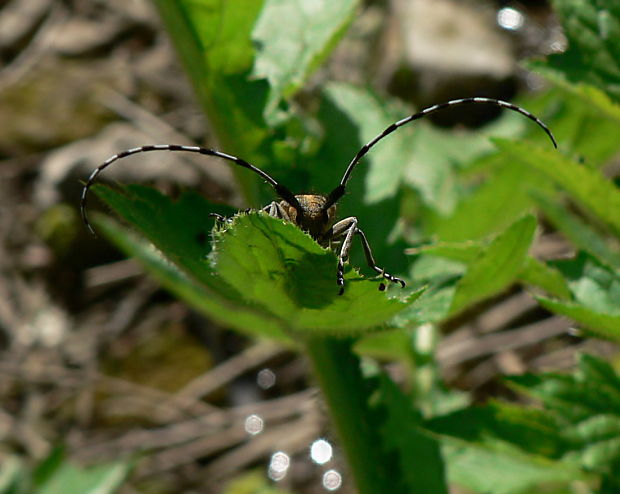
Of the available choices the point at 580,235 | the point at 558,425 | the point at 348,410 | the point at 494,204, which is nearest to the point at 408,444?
the point at 348,410

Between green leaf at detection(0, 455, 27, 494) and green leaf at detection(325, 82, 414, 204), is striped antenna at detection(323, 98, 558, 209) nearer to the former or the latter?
green leaf at detection(325, 82, 414, 204)

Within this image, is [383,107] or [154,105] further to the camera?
[154,105]

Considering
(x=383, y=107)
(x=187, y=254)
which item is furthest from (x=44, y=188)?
(x=187, y=254)

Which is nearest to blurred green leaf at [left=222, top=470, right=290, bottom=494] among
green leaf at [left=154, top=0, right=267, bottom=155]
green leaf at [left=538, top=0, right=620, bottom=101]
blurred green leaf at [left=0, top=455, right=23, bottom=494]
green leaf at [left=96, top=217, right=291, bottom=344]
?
blurred green leaf at [left=0, top=455, right=23, bottom=494]

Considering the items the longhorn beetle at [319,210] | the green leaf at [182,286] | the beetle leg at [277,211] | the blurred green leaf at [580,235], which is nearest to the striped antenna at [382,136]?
the longhorn beetle at [319,210]

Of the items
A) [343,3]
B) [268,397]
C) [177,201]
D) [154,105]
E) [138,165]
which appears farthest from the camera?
[154,105]

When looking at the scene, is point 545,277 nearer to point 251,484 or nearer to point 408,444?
point 408,444

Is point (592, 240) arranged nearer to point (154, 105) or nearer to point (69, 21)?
point (154, 105)
